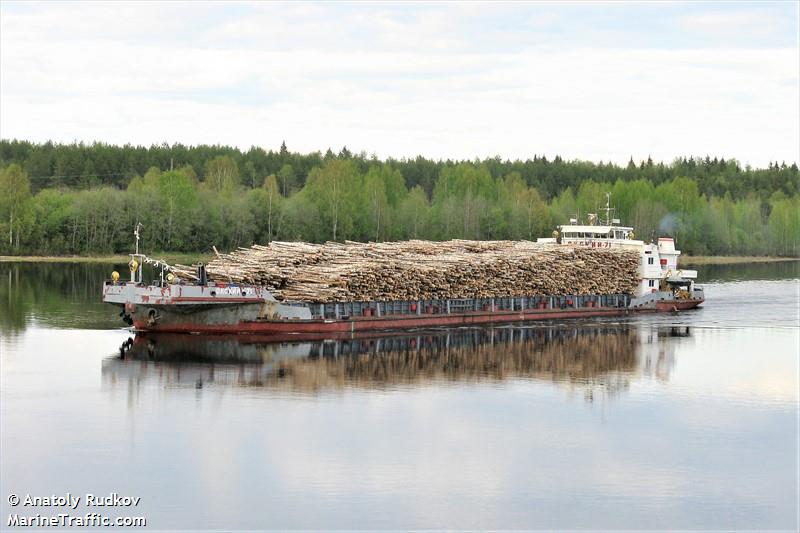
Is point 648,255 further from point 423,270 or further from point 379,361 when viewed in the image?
point 379,361

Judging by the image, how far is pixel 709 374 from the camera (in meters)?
54.1

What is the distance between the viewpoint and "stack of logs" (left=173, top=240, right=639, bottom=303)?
204ft

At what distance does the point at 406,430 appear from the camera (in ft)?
132

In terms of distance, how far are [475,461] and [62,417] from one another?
548 inches

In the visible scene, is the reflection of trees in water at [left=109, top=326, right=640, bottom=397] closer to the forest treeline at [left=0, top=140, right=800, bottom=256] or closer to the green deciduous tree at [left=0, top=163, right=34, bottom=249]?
the forest treeline at [left=0, top=140, right=800, bottom=256]

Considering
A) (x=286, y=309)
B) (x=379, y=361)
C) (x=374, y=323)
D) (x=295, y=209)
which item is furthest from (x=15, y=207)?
(x=379, y=361)

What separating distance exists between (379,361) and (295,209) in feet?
295

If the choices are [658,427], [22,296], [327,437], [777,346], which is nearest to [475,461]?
[327,437]

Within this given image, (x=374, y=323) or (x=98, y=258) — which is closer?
(x=374, y=323)

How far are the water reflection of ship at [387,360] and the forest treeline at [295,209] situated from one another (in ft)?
261

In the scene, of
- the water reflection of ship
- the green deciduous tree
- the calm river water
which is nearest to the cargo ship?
the water reflection of ship

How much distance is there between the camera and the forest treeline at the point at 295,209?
13912 cm

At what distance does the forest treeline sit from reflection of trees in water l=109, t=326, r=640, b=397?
8034 centimetres

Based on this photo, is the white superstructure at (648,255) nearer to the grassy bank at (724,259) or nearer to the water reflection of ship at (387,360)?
the water reflection of ship at (387,360)
